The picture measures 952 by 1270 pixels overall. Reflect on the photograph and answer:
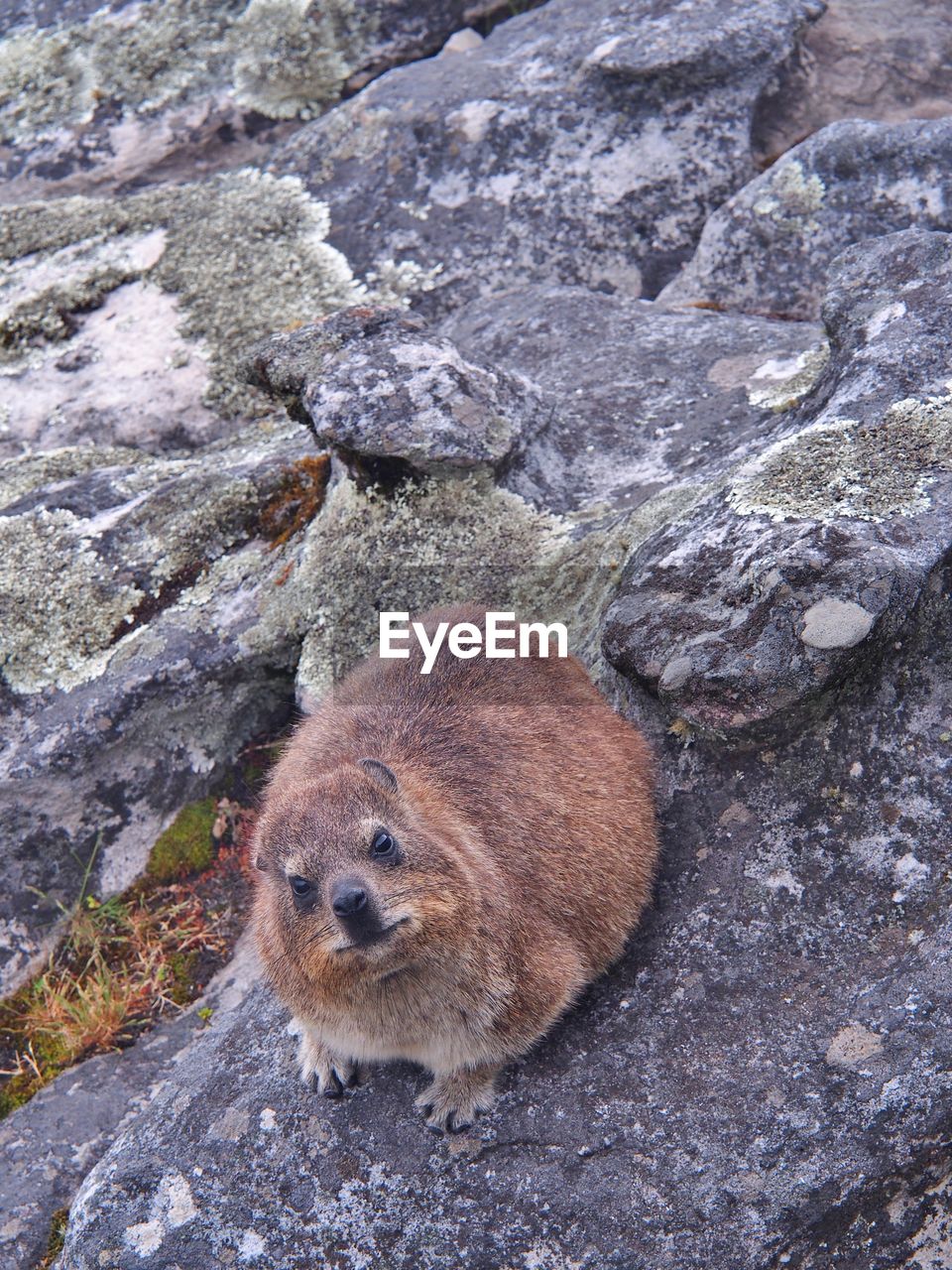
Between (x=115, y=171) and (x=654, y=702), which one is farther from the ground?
(x=115, y=171)

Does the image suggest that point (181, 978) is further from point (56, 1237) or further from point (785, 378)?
point (785, 378)

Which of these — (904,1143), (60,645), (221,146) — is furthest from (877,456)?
(221,146)

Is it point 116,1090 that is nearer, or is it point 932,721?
point 932,721

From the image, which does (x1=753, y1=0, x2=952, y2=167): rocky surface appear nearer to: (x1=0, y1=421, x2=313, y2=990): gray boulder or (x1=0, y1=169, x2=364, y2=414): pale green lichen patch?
(x1=0, y1=169, x2=364, y2=414): pale green lichen patch

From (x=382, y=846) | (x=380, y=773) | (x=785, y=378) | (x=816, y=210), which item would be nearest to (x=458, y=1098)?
(x=382, y=846)

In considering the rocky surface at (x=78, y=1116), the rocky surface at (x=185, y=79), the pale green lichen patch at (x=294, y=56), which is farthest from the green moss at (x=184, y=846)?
the pale green lichen patch at (x=294, y=56)

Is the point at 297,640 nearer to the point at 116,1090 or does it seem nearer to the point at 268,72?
the point at 116,1090

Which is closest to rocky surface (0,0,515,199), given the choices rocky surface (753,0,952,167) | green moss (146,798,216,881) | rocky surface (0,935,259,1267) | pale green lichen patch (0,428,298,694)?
rocky surface (753,0,952,167)
